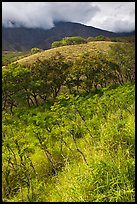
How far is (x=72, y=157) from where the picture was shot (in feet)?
23.7

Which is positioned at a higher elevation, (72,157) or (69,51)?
(69,51)

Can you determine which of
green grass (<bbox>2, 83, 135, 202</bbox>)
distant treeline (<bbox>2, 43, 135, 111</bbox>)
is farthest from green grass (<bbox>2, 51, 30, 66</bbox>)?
green grass (<bbox>2, 83, 135, 202</bbox>)

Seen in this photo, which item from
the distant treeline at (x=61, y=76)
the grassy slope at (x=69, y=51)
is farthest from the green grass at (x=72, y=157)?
the grassy slope at (x=69, y=51)

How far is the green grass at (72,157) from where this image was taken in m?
3.95

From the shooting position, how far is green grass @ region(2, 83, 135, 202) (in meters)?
3.95

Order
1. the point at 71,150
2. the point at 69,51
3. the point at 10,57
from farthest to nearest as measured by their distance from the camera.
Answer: the point at 10,57 → the point at 69,51 → the point at 71,150

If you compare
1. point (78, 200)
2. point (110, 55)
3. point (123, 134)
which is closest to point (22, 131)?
point (123, 134)

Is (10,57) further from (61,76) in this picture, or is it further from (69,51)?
(61,76)

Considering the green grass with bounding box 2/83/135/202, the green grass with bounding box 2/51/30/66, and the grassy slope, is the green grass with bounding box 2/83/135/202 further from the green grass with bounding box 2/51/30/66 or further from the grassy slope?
the grassy slope

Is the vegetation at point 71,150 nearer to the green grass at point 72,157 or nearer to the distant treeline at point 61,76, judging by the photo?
the green grass at point 72,157

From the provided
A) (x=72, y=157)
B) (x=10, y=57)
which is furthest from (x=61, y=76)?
(x=10, y=57)

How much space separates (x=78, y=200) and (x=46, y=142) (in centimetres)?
420

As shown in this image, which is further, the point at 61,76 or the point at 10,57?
the point at 10,57

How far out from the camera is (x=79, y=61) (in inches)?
965
